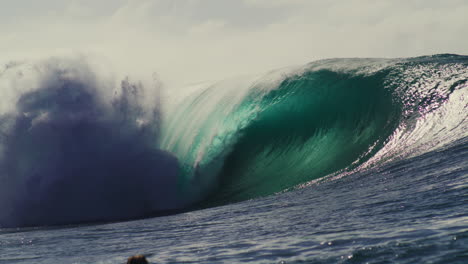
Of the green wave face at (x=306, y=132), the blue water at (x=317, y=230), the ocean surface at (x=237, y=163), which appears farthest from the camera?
the green wave face at (x=306, y=132)

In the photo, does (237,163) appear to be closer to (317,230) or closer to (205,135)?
(205,135)

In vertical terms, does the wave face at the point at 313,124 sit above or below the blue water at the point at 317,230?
above

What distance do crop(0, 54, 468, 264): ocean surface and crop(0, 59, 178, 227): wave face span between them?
0.05 m

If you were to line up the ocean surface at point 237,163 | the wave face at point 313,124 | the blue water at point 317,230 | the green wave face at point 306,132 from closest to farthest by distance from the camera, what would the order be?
the blue water at point 317,230, the ocean surface at point 237,163, the wave face at point 313,124, the green wave face at point 306,132

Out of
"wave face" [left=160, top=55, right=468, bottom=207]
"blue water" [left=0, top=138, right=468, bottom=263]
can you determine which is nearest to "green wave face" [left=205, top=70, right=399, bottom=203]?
"wave face" [left=160, top=55, right=468, bottom=207]

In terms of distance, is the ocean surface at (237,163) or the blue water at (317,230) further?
the ocean surface at (237,163)

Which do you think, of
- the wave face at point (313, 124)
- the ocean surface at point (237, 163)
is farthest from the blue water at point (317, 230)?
the wave face at point (313, 124)

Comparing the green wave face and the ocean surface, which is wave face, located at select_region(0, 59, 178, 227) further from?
the green wave face

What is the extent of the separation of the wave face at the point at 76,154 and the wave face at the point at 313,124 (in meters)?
1.28

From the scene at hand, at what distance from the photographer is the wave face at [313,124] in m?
16.5

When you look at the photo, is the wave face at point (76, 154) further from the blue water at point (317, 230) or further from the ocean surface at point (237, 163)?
the blue water at point (317, 230)

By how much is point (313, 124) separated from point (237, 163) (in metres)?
2.96

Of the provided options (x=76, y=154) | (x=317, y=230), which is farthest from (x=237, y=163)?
(x=317, y=230)

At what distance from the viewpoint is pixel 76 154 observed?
19922mm
